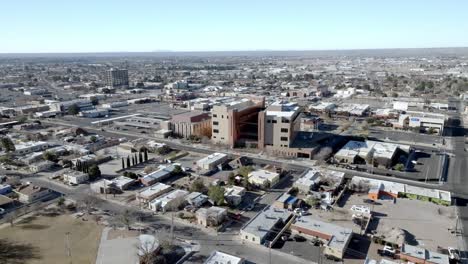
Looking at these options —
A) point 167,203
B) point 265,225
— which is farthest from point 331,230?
point 167,203

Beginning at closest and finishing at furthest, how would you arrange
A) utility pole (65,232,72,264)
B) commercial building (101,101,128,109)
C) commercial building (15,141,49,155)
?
utility pole (65,232,72,264), commercial building (15,141,49,155), commercial building (101,101,128,109)

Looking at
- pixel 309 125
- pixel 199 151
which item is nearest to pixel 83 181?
pixel 199 151

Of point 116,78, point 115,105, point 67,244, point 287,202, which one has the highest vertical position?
point 116,78

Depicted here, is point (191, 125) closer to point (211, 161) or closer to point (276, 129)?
point (211, 161)

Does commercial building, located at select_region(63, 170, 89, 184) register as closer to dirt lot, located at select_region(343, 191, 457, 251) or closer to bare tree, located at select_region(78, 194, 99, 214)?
bare tree, located at select_region(78, 194, 99, 214)

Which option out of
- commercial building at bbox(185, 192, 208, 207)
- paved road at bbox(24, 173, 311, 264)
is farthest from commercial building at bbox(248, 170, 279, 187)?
paved road at bbox(24, 173, 311, 264)
